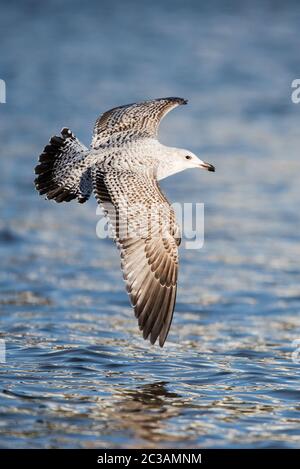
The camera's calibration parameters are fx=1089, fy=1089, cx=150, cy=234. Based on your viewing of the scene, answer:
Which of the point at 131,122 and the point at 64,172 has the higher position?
the point at 131,122

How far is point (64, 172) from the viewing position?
Result: 804cm

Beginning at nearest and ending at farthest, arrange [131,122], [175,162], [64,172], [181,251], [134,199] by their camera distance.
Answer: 1. [134,199]
2. [64,172]
3. [175,162]
4. [131,122]
5. [181,251]

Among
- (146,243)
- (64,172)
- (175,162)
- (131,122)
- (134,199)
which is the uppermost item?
(131,122)

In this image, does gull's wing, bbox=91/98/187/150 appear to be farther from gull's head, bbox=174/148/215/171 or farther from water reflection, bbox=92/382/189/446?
water reflection, bbox=92/382/189/446

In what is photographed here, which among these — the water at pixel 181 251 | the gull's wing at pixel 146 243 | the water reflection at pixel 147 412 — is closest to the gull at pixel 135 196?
the gull's wing at pixel 146 243

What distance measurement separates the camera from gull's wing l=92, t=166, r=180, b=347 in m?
7.25

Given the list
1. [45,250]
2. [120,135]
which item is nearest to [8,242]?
[45,250]

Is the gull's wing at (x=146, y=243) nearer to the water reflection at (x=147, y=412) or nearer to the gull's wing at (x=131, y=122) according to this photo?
the water reflection at (x=147, y=412)

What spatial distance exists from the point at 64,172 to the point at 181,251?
10.5 ft

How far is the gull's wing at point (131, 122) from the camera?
8.51m

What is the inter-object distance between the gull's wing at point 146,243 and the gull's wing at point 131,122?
1141mm

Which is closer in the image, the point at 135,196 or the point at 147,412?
the point at 147,412

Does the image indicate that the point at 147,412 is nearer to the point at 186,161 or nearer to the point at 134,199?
the point at 134,199

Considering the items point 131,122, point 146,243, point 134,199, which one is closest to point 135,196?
point 134,199
